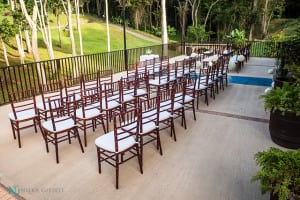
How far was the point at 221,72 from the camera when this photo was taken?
636cm

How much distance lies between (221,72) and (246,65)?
457cm

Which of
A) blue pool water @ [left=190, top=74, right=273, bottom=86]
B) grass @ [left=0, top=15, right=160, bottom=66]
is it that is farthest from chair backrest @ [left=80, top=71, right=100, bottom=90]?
grass @ [left=0, top=15, right=160, bottom=66]

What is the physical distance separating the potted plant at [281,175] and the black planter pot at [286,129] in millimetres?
1404

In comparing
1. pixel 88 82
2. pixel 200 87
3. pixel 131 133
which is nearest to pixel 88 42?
pixel 88 82

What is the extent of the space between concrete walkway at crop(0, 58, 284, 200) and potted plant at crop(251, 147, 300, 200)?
609 millimetres

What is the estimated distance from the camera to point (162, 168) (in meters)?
3.01

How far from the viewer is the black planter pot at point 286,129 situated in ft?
10.8

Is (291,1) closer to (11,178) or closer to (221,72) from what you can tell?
(221,72)

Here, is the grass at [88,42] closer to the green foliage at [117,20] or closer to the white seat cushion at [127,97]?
the green foliage at [117,20]

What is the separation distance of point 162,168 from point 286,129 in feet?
6.33

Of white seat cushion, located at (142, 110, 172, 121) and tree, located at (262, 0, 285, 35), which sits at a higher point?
tree, located at (262, 0, 285, 35)

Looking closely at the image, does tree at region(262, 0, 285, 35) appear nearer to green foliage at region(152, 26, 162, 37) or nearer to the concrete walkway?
green foliage at region(152, 26, 162, 37)

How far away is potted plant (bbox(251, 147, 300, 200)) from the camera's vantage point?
1.84 meters

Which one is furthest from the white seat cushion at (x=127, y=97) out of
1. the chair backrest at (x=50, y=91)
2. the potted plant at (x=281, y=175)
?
the potted plant at (x=281, y=175)
